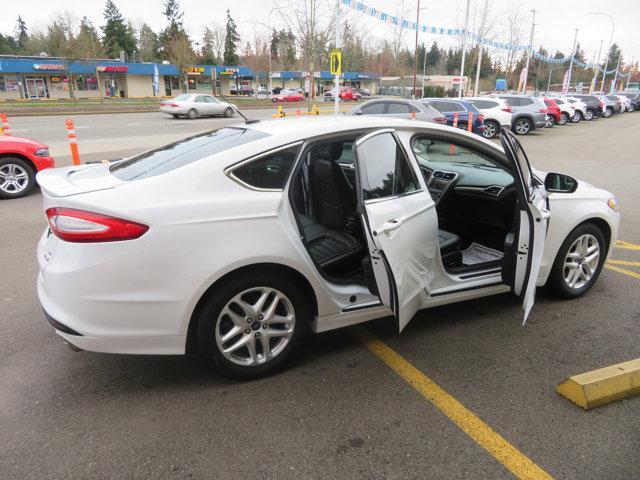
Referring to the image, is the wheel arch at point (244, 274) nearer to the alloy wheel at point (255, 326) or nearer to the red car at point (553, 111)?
the alloy wheel at point (255, 326)

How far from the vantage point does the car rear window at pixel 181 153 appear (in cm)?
292

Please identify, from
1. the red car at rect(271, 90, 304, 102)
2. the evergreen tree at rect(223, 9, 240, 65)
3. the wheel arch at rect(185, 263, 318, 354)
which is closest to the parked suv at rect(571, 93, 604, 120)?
the red car at rect(271, 90, 304, 102)

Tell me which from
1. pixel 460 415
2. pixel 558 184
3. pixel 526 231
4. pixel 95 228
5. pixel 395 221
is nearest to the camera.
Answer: pixel 95 228

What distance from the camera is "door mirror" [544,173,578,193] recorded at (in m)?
3.59

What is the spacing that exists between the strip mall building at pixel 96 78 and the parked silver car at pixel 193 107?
16.5 metres

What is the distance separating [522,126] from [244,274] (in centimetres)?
2179

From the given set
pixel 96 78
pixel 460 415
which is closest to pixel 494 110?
pixel 460 415

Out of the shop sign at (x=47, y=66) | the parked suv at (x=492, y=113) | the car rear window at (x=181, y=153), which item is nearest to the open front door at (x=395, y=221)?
the car rear window at (x=181, y=153)

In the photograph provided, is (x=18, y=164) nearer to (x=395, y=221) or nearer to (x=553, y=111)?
(x=395, y=221)

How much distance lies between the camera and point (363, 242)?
3.63 m

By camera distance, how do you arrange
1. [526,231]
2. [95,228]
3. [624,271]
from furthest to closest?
[624,271] → [526,231] → [95,228]

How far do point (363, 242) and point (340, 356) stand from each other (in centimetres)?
85

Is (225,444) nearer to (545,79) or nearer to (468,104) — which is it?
(468,104)

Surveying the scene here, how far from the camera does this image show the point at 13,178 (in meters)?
7.98
